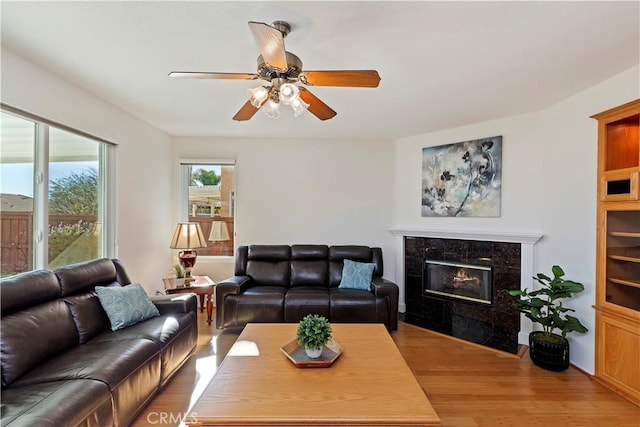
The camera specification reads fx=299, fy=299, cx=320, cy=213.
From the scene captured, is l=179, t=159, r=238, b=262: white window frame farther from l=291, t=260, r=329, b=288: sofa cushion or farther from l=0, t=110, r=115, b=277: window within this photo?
l=0, t=110, r=115, b=277: window

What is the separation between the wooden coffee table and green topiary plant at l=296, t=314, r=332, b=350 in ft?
0.46

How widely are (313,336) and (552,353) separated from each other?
7.57ft

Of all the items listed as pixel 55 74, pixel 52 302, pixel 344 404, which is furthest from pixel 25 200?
pixel 344 404

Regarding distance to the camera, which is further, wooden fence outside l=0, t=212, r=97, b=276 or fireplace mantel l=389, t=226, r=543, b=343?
fireplace mantel l=389, t=226, r=543, b=343

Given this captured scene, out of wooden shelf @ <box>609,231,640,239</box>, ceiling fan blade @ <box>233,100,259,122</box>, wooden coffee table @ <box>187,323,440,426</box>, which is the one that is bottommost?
wooden coffee table @ <box>187,323,440,426</box>

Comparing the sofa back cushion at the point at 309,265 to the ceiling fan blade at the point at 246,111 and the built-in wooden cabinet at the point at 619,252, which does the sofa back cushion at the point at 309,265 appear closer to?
the ceiling fan blade at the point at 246,111

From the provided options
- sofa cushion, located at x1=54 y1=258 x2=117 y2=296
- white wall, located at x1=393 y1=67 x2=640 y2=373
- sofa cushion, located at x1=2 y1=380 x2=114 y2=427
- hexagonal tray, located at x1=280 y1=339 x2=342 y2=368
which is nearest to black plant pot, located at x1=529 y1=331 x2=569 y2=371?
white wall, located at x1=393 y1=67 x2=640 y2=373

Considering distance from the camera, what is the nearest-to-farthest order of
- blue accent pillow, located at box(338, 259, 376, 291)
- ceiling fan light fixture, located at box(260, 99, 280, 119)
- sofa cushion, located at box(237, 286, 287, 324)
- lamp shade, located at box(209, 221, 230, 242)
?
ceiling fan light fixture, located at box(260, 99, 280, 119), sofa cushion, located at box(237, 286, 287, 324), blue accent pillow, located at box(338, 259, 376, 291), lamp shade, located at box(209, 221, 230, 242)

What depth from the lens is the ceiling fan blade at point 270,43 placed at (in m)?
1.33

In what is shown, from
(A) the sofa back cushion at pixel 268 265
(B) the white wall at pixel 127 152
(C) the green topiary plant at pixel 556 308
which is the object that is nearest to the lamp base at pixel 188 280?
(B) the white wall at pixel 127 152

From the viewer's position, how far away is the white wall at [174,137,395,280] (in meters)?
4.51

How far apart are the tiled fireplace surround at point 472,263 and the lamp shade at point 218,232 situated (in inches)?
97.0

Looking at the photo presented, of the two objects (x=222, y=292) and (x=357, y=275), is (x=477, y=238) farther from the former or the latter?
(x=222, y=292)

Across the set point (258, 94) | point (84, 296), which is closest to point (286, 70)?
point (258, 94)
